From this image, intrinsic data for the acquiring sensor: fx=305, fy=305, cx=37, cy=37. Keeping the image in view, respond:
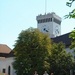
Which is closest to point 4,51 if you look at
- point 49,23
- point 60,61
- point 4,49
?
point 4,49

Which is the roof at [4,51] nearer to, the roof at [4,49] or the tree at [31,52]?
the roof at [4,49]

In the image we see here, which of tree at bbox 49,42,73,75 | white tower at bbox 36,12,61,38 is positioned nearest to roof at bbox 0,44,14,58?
white tower at bbox 36,12,61,38

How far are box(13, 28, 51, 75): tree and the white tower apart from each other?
2404 inches

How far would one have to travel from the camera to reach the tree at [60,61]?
1929 inches

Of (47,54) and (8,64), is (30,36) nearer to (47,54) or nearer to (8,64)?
(47,54)

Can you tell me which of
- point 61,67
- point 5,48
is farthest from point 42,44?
point 5,48

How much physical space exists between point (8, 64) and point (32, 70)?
3634 centimetres

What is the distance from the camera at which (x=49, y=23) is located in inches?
4481

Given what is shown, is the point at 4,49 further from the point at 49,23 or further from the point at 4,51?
the point at 49,23

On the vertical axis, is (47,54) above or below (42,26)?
below

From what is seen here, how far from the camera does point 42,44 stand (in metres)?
48.9

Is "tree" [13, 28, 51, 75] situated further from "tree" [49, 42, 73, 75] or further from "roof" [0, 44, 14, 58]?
"roof" [0, 44, 14, 58]

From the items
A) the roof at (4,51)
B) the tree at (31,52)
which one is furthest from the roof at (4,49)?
the tree at (31,52)

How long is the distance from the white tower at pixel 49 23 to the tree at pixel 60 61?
6023 cm
